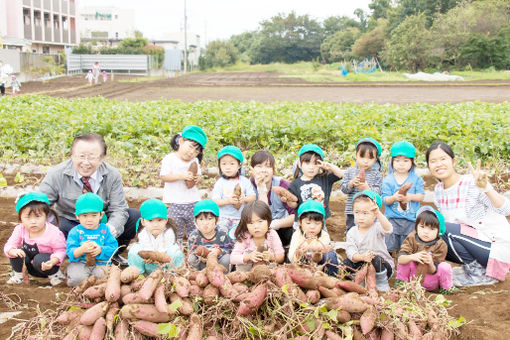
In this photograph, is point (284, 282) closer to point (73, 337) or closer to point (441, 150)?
point (73, 337)

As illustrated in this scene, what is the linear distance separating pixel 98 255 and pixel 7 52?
2618 cm

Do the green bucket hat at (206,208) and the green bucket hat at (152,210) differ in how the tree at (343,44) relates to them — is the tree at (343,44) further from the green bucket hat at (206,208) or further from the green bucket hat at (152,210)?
the green bucket hat at (152,210)

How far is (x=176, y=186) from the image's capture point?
4.60 m

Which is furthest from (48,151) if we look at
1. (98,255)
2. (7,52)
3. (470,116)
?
(7,52)

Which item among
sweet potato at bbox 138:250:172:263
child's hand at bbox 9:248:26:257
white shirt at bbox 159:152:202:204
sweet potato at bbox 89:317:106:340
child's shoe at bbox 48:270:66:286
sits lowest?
child's shoe at bbox 48:270:66:286

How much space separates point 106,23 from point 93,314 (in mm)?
73084

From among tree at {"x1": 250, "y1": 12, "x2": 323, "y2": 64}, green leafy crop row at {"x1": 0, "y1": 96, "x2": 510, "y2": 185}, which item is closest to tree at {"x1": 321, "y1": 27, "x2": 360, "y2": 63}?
tree at {"x1": 250, "y1": 12, "x2": 323, "y2": 64}

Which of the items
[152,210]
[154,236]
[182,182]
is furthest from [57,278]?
[182,182]

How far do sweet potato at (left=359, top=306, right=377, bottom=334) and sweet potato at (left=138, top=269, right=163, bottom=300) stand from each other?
1129mm

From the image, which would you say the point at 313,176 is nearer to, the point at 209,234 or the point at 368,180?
the point at 368,180

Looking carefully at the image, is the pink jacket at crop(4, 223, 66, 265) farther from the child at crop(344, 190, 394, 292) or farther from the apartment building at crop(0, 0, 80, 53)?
the apartment building at crop(0, 0, 80, 53)

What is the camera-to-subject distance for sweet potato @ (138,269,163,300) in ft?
8.60

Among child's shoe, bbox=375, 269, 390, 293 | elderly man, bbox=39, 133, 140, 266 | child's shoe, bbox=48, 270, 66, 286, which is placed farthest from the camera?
elderly man, bbox=39, 133, 140, 266

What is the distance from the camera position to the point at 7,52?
25.9 metres
